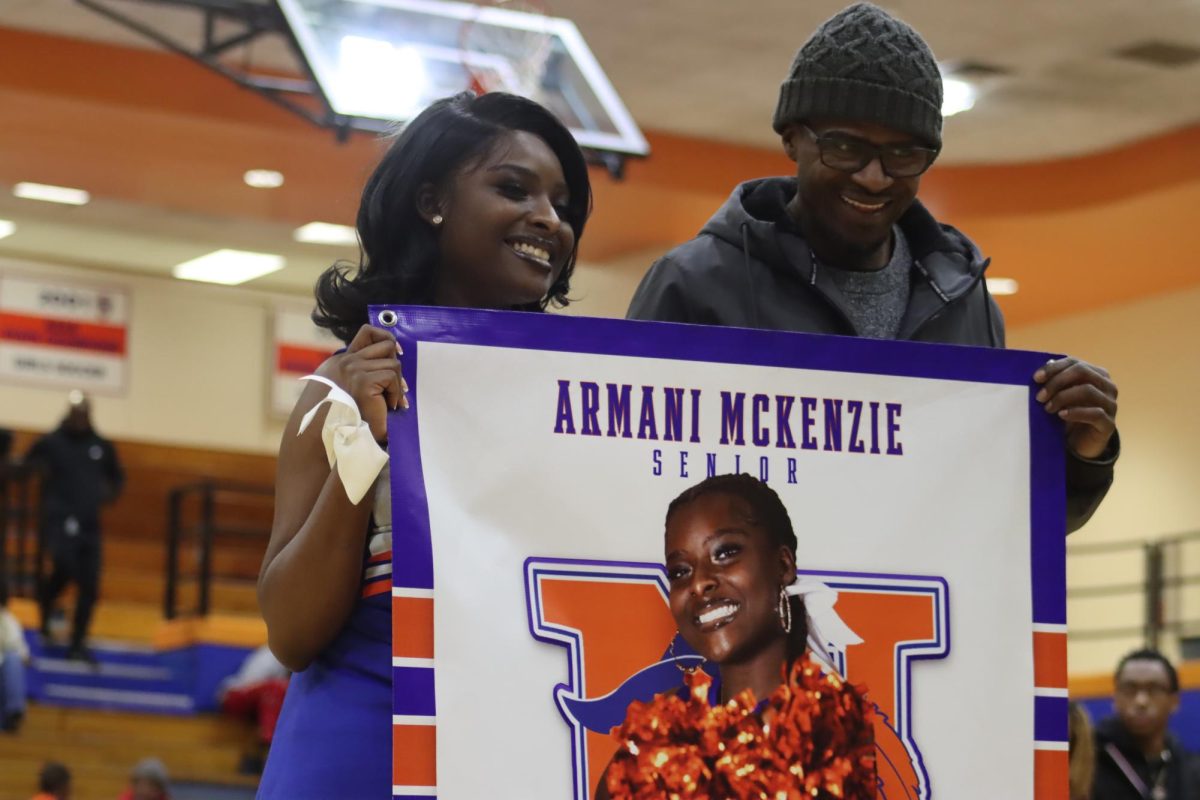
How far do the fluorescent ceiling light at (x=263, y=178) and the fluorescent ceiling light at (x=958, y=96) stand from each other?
4.13 meters

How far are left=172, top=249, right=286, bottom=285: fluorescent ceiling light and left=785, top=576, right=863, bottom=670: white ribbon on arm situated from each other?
15299mm

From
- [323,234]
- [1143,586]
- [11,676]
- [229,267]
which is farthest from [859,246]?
[229,267]

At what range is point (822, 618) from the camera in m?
2.61

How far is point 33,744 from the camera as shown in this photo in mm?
12102

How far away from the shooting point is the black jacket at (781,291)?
2.83 meters

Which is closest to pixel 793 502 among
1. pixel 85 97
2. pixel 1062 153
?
pixel 85 97

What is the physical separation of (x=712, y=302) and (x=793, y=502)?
1.12ft

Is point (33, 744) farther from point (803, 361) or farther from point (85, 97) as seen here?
point (803, 361)

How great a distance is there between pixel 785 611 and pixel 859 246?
0.54 meters

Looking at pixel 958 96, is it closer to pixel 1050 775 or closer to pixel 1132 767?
pixel 1132 767

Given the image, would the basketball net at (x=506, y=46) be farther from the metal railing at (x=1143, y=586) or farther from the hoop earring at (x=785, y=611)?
the hoop earring at (x=785, y=611)

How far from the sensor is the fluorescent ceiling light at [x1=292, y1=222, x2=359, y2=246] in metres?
15.6

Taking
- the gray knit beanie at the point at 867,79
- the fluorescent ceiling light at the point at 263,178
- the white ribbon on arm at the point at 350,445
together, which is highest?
the fluorescent ceiling light at the point at 263,178

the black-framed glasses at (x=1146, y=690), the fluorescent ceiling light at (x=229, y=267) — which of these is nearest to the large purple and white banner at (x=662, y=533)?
the black-framed glasses at (x=1146, y=690)
